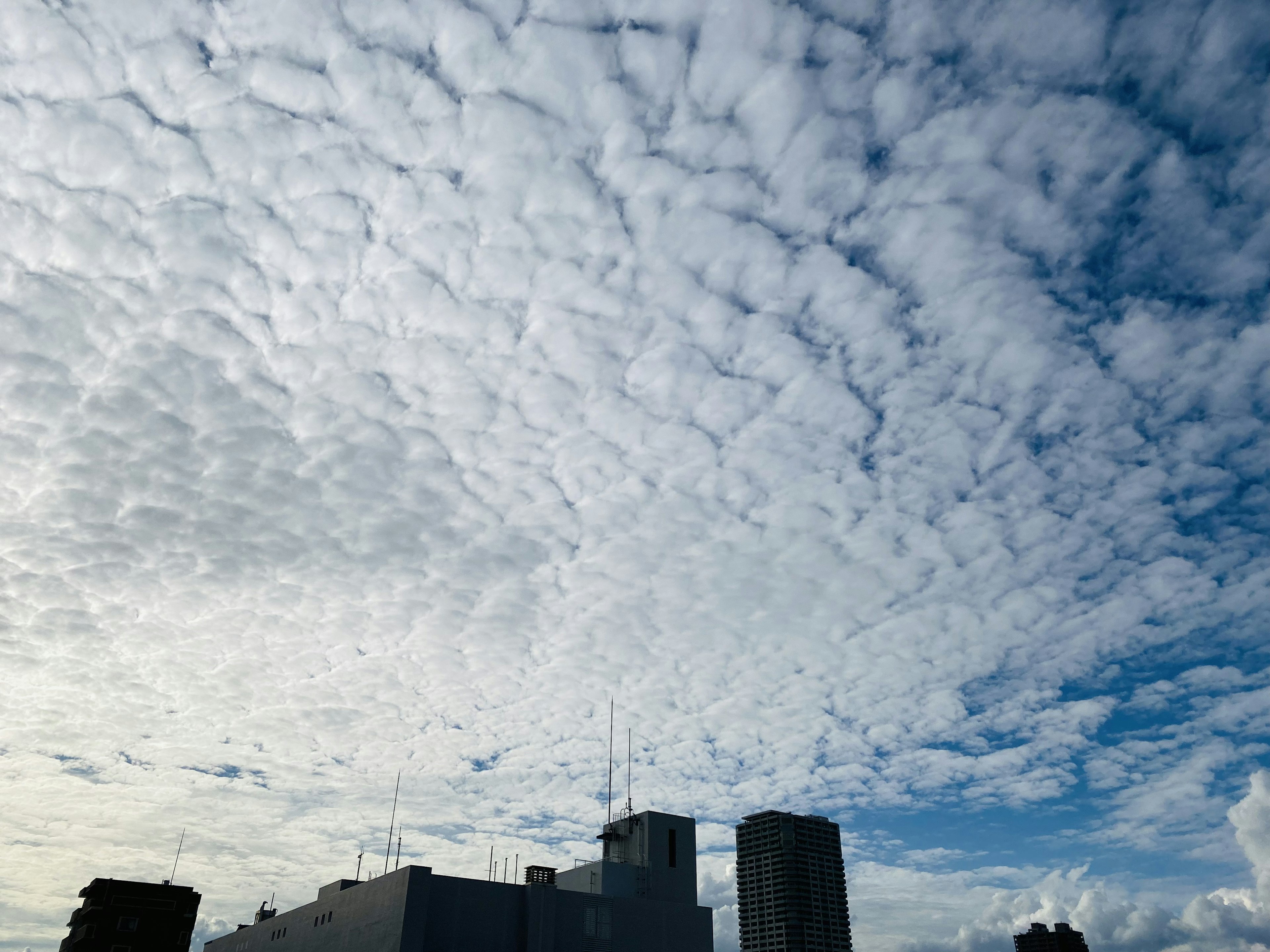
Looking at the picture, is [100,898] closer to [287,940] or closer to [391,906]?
[287,940]

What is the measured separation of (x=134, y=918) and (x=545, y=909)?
3911 inches

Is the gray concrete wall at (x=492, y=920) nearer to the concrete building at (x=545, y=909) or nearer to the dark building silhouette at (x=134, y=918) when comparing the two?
the concrete building at (x=545, y=909)

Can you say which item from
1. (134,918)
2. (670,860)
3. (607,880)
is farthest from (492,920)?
(134,918)

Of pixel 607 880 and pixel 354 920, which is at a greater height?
pixel 607 880

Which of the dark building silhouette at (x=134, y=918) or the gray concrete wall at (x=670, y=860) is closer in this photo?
the gray concrete wall at (x=670, y=860)

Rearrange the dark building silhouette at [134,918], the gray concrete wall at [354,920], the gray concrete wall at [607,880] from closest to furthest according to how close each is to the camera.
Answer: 1. the gray concrete wall at [354,920]
2. the gray concrete wall at [607,880]
3. the dark building silhouette at [134,918]

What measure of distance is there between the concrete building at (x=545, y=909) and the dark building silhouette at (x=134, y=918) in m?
63.7

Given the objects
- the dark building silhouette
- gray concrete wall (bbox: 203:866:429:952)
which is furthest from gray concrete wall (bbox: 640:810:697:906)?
the dark building silhouette

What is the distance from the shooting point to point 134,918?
12550 cm

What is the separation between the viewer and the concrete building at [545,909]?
59.6 meters

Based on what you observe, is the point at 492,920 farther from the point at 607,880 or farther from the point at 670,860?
the point at 670,860

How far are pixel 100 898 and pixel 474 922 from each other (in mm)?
99233

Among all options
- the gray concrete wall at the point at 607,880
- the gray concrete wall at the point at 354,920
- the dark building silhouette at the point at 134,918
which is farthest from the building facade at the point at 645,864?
the dark building silhouette at the point at 134,918

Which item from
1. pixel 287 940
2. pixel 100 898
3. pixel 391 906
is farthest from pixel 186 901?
pixel 391 906
